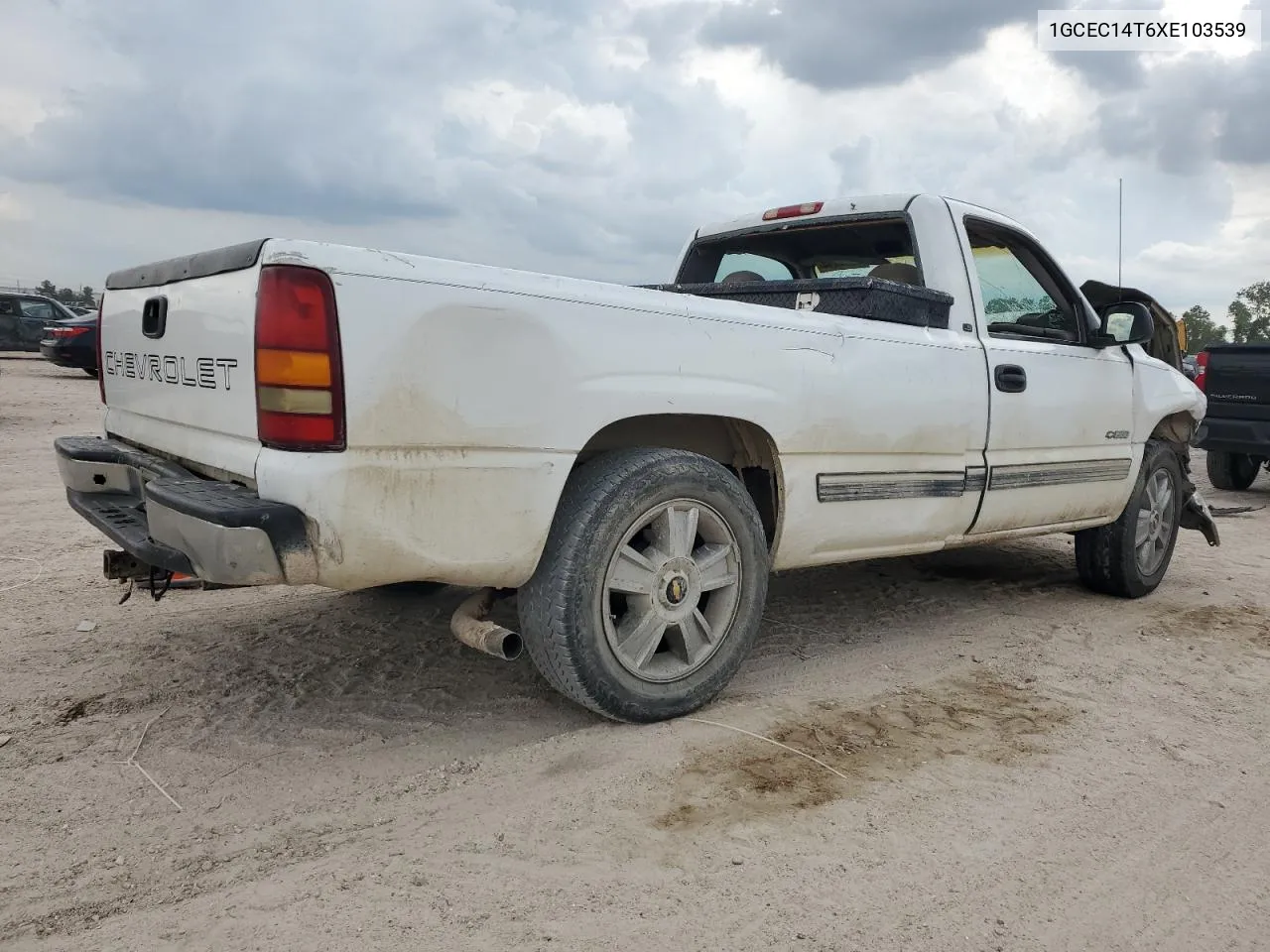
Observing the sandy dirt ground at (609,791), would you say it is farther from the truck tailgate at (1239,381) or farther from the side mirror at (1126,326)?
the truck tailgate at (1239,381)

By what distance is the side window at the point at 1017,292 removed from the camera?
4.34m

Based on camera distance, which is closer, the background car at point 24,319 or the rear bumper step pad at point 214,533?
the rear bumper step pad at point 214,533

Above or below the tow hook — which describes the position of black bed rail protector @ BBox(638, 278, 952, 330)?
above

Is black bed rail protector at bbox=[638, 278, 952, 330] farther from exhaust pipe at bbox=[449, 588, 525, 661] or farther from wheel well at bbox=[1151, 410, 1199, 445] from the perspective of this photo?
wheel well at bbox=[1151, 410, 1199, 445]

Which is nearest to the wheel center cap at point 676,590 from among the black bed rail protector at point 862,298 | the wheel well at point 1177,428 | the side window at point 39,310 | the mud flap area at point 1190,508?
the black bed rail protector at point 862,298

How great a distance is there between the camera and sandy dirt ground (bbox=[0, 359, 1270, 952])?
2.11 m

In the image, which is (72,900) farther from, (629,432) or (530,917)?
(629,432)

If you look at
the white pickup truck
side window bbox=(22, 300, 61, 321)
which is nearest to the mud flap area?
the white pickup truck

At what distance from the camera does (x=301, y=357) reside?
2.40 m

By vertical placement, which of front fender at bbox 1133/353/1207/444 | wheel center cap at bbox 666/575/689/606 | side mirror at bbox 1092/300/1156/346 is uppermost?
side mirror at bbox 1092/300/1156/346

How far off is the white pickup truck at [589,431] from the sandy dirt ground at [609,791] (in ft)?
1.39

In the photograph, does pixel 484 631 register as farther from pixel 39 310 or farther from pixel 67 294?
pixel 67 294

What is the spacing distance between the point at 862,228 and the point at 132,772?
11.8 ft

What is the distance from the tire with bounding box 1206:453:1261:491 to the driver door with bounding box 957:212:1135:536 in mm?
6505
